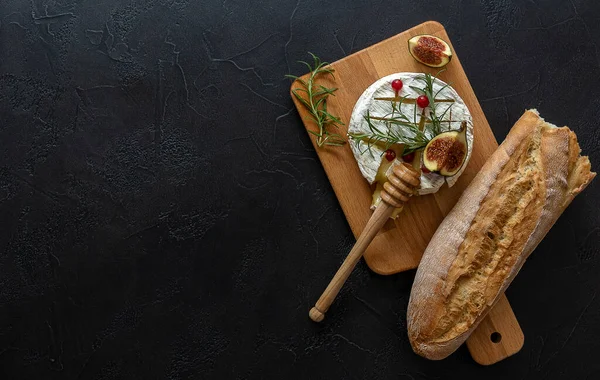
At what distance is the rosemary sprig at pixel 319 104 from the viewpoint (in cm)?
332

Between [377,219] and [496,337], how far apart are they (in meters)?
1.06

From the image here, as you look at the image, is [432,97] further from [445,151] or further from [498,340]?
[498,340]

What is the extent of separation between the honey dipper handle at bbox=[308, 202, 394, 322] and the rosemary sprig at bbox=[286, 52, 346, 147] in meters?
0.50

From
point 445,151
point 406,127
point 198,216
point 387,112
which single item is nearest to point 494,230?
point 445,151

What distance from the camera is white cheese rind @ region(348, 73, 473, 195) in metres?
3.22

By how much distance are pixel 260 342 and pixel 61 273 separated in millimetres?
1220

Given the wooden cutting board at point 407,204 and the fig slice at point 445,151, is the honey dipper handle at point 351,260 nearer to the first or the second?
the wooden cutting board at point 407,204

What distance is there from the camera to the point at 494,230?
119 inches

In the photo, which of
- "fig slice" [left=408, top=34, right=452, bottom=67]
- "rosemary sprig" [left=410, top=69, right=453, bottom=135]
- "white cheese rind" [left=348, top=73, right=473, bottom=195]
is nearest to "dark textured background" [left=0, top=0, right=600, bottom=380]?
"fig slice" [left=408, top=34, right=452, bottom=67]

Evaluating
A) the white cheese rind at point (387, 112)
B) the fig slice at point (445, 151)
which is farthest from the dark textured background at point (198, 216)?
the fig slice at point (445, 151)

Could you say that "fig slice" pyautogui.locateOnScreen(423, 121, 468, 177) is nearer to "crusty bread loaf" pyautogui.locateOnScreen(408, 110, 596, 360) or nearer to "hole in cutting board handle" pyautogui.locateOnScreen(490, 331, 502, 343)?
"crusty bread loaf" pyautogui.locateOnScreen(408, 110, 596, 360)

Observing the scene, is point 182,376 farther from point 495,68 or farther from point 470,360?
point 495,68

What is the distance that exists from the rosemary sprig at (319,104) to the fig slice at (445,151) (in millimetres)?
518

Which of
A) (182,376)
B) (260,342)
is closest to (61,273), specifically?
(182,376)
